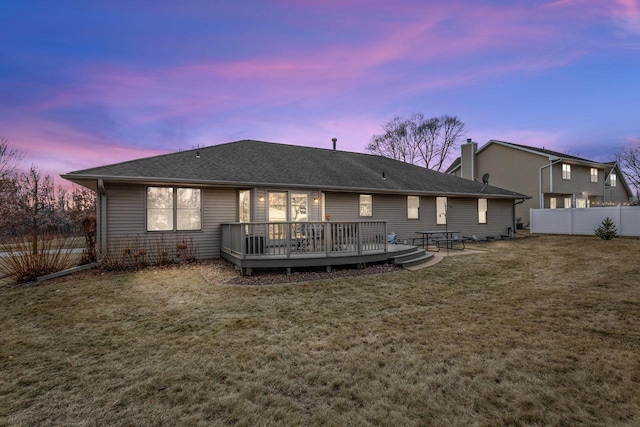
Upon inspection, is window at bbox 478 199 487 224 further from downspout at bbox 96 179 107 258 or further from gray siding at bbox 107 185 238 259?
downspout at bbox 96 179 107 258

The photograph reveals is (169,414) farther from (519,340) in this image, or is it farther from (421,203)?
(421,203)

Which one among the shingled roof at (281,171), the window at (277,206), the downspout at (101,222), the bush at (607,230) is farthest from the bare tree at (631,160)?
the downspout at (101,222)

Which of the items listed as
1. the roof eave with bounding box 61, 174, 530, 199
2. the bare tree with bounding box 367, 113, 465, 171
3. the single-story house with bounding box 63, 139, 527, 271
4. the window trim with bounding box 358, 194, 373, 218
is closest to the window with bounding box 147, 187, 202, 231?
the single-story house with bounding box 63, 139, 527, 271

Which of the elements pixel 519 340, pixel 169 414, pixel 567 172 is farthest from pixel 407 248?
pixel 567 172

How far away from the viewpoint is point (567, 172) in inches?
912

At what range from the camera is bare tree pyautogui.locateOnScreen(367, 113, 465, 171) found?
31.8 m

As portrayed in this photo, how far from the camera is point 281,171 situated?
12.0 metres

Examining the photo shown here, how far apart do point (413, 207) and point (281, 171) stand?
7037mm

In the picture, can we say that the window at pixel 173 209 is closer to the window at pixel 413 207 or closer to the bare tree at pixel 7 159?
the window at pixel 413 207

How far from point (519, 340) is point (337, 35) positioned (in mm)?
11674

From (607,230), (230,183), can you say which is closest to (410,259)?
(230,183)

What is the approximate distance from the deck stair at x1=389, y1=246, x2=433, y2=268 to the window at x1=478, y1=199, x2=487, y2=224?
8.44m

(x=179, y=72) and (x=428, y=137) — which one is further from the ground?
(x=428, y=137)

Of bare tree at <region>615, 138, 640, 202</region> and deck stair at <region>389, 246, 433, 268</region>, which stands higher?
bare tree at <region>615, 138, 640, 202</region>
